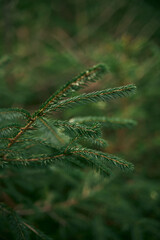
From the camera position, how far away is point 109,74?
2.53 m

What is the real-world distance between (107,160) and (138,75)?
1.81 meters

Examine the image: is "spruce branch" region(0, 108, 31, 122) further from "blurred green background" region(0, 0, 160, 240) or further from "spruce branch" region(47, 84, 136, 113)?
"blurred green background" region(0, 0, 160, 240)

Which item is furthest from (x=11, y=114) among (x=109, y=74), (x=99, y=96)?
(x=109, y=74)

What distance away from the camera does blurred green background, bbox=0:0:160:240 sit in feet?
6.81

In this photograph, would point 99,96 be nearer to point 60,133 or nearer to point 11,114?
point 60,133

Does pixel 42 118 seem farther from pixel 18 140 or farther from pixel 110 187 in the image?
pixel 110 187

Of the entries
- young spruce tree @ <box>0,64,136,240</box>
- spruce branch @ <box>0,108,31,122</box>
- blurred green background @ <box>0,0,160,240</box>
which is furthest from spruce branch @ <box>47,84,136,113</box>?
blurred green background @ <box>0,0,160,240</box>

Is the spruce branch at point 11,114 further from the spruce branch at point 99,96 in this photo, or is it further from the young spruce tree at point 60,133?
the spruce branch at point 99,96

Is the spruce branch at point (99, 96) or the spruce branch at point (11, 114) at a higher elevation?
the spruce branch at point (11, 114)

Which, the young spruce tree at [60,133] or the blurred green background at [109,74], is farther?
→ the blurred green background at [109,74]

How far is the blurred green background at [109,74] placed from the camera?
207cm

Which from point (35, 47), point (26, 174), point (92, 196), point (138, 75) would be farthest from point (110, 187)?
point (35, 47)

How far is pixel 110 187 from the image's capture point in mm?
2309

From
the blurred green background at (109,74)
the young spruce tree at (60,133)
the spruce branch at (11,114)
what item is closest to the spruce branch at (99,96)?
the young spruce tree at (60,133)
